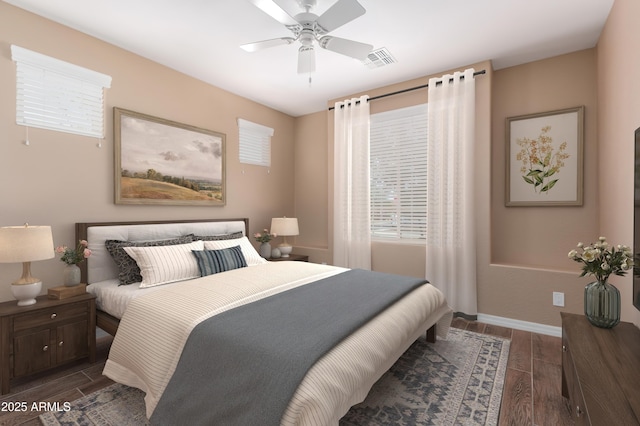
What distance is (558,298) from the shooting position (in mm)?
3057

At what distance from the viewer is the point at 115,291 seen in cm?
253

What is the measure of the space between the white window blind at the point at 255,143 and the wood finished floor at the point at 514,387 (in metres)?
2.77

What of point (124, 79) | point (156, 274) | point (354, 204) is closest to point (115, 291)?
point (156, 274)

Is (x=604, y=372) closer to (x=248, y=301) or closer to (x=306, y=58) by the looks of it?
(x=248, y=301)

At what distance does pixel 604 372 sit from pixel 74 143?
3.98 metres

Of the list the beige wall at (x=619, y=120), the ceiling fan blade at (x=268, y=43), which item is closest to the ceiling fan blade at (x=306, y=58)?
the ceiling fan blade at (x=268, y=43)

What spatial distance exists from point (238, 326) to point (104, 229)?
2.03 metres

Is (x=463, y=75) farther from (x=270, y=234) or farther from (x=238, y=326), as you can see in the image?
(x=238, y=326)

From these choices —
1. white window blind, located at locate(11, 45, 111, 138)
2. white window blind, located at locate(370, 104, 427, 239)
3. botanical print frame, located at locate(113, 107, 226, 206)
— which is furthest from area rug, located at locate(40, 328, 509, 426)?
white window blind, located at locate(11, 45, 111, 138)

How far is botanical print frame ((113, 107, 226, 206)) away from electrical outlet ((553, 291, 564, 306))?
387 cm

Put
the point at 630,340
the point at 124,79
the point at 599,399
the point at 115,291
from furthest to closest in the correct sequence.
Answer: the point at 124,79 → the point at 115,291 → the point at 630,340 → the point at 599,399

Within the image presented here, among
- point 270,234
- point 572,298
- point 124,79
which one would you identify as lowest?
point 572,298

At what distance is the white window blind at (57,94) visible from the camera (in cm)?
252

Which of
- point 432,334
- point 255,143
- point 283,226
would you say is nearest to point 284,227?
point 283,226
